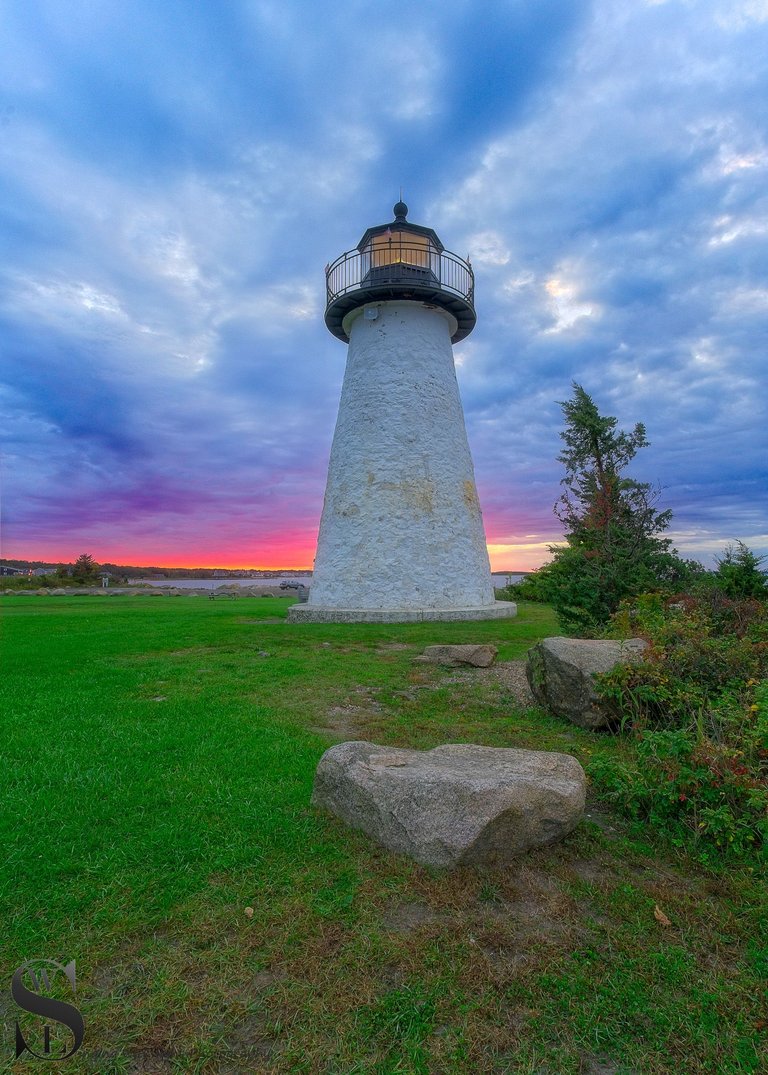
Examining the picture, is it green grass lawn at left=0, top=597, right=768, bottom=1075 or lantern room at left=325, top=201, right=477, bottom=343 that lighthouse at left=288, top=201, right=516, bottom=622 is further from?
green grass lawn at left=0, top=597, right=768, bottom=1075

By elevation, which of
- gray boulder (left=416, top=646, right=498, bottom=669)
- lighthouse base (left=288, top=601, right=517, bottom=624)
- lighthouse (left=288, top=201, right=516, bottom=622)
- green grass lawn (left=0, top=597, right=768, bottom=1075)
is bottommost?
green grass lawn (left=0, top=597, right=768, bottom=1075)

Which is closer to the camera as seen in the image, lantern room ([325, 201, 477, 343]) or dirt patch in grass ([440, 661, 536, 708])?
dirt patch in grass ([440, 661, 536, 708])

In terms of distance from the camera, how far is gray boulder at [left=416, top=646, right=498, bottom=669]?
988cm

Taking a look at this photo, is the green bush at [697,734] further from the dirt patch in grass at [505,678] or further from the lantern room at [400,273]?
the lantern room at [400,273]

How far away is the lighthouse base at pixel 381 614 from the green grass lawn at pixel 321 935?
1107 centimetres

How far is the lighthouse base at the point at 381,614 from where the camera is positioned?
16375 millimetres

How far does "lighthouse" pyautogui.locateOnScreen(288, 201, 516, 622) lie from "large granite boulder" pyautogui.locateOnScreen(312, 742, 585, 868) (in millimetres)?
12489

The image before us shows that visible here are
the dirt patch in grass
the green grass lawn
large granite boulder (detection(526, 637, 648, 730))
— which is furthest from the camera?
the dirt patch in grass

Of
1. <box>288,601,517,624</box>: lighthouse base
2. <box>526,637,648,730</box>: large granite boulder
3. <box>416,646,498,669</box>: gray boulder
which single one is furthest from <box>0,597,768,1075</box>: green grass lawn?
<box>288,601,517,624</box>: lighthouse base

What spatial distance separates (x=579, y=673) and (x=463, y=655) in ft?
13.1

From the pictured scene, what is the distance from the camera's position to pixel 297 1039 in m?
2.16

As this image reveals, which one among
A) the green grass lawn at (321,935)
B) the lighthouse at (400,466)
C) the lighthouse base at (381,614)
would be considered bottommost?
the green grass lawn at (321,935)

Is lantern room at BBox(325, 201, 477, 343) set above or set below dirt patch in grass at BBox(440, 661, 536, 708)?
above

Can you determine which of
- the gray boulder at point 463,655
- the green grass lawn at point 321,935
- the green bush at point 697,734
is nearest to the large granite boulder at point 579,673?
the green bush at point 697,734
